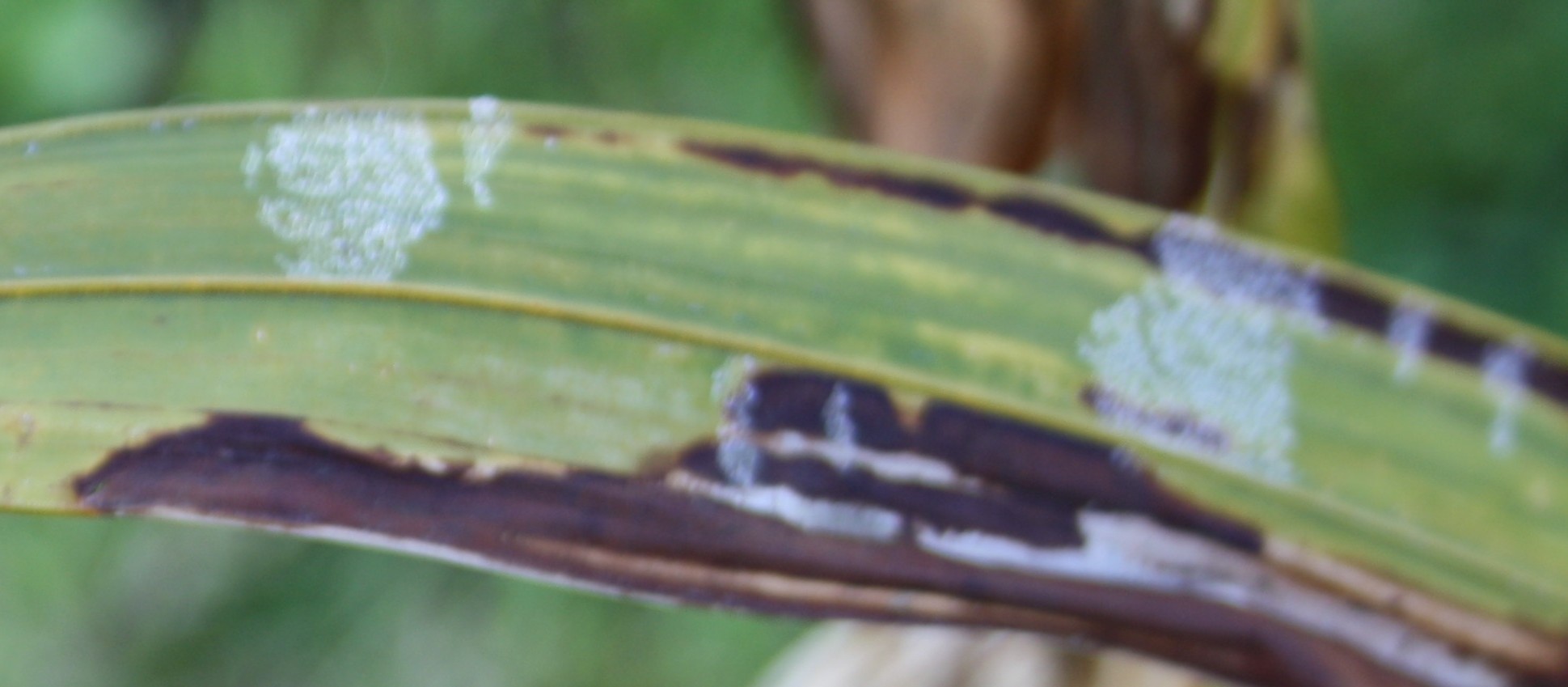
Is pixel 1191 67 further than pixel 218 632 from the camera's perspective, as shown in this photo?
No

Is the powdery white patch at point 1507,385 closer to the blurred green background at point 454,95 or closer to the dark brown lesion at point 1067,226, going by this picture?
the dark brown lesion at point 1067,226

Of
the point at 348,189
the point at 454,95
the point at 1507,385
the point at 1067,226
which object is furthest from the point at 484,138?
the point at 454,95

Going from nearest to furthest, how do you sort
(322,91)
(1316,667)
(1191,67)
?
(1316,667)
(1191,67)
(322,91)

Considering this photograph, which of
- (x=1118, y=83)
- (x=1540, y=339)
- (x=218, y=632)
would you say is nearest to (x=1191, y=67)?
(x=1118, y=83)

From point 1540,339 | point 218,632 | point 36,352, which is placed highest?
point 1540,339

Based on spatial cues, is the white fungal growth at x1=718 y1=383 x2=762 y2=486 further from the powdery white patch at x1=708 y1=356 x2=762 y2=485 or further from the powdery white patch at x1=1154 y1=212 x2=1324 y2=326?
the powdery white patch at x1=1154 y1=212 x2=1324 y2=326

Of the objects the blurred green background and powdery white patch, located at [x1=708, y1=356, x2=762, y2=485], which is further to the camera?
the blurred green background

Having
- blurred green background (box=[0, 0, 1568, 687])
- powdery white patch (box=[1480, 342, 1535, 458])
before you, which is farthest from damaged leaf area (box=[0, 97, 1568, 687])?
blurred green background (box=[0, 0, 1568, 687])

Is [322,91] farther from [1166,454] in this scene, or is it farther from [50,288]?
[1166,454]
